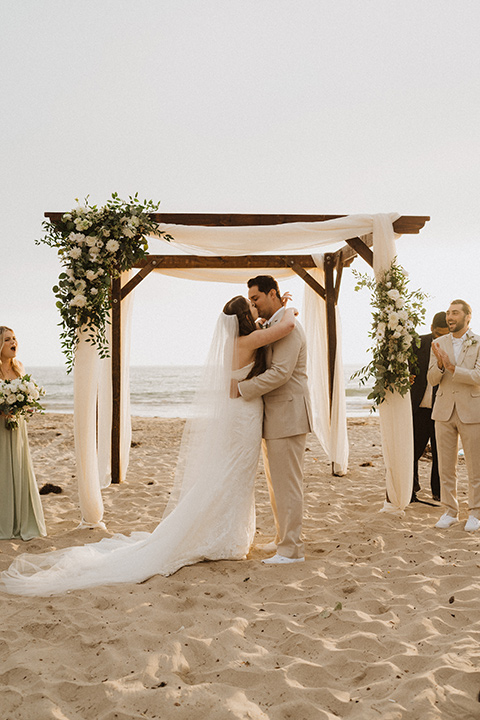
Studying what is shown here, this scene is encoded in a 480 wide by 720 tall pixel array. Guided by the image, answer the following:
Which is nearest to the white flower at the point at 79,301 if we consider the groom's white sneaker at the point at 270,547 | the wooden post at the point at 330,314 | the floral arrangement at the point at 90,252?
the floral arrangement at the point at 90,252

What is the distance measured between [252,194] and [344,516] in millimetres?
7434

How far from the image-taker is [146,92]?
8.65 metres

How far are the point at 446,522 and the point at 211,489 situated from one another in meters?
2.23

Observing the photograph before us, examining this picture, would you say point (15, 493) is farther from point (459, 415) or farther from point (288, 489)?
point (459, 415)

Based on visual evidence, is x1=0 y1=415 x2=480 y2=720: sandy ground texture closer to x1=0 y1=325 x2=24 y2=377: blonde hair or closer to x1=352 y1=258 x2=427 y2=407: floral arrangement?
x1=352 y1=258 x2=427 y2=407: floral arrangement

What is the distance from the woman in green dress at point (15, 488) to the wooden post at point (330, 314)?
4.25 m

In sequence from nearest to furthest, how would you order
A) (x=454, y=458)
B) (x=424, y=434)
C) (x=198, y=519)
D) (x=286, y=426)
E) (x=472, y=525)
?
(x=198, y=519), (x=286, y=426), (x=472, y=525), (x=454, y=458), (x=424, y=434)

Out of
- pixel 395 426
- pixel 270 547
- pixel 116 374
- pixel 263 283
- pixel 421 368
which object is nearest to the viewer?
pixel 263 283

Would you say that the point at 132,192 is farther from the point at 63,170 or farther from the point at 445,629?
the point at 63,170

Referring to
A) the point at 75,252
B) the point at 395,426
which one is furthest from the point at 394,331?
the point at 75,252

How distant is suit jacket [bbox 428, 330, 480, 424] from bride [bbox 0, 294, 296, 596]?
Answer: 1776 millimetres

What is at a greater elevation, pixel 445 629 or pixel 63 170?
pixel 63 170

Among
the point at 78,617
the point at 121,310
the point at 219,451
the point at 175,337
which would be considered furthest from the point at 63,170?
the point at 175,337

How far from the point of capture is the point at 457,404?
16.8 feet
